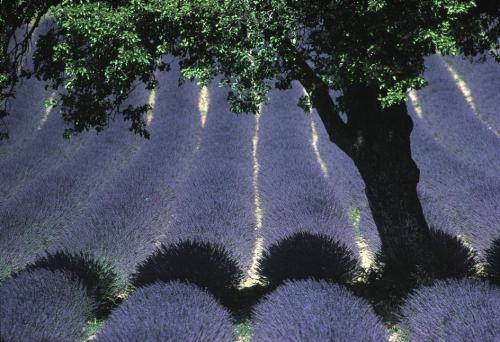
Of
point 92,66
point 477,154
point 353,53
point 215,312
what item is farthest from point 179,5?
point 477,154

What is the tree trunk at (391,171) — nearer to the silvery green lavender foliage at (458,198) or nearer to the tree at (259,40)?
the tree at (259,40)

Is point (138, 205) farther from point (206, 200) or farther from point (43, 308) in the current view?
point (43, 308)

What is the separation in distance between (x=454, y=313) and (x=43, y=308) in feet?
12.5

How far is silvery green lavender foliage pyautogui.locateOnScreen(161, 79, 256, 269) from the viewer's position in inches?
366

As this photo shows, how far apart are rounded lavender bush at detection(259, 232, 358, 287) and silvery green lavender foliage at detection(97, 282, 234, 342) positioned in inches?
58.5

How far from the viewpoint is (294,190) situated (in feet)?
36.8

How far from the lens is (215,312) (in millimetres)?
5918

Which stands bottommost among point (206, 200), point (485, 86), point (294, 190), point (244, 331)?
point (244, 331)

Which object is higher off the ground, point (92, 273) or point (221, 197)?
point (221, 197)

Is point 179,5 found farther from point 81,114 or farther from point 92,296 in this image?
point 92,296

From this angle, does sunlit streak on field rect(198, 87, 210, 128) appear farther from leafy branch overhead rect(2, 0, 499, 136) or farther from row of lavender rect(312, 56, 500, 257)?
leafy branch overhead rect(2, 0, 499, 136)

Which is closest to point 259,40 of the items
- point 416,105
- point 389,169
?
point 389,169

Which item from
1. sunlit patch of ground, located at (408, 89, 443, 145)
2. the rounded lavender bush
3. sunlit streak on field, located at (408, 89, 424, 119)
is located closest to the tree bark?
the rounded lavender bush

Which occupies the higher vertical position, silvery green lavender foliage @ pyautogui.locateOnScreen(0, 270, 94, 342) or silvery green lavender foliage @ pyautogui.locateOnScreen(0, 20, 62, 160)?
silvery green lavender foliage @ pyautogui.locateOnScreen(0, 20, 62, 160)
